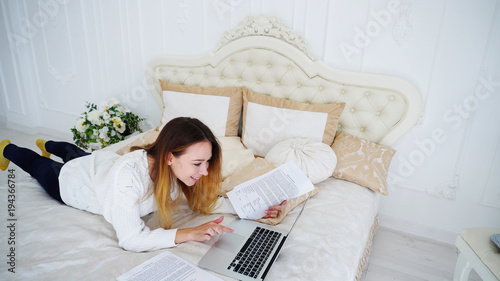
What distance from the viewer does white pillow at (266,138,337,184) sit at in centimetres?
175

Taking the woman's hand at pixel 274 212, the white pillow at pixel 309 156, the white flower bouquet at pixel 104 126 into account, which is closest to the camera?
the woman's hand at pixel 274 212

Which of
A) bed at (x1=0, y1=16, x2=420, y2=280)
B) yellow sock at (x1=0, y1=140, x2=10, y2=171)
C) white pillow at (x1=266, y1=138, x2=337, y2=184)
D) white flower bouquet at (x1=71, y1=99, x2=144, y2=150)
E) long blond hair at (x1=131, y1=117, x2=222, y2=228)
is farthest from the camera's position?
white flower bouquet at (x1=71, y1=99, x2=144, y2=150)

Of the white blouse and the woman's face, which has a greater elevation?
the woman's face

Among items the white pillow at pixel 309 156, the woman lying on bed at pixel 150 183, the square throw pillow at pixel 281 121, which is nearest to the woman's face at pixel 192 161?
the woman lying on bed at pixel 150 183

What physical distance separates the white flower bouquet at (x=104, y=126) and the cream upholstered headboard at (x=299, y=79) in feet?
2.28

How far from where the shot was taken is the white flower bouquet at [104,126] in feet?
8.23

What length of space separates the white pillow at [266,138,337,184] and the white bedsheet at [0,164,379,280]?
0.20 m

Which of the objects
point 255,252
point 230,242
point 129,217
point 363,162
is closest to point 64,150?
point 129,217

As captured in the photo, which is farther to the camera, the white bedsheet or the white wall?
the white wall

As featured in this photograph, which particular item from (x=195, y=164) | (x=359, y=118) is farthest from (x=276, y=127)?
(x=195, y=164)

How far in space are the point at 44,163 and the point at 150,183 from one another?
750 millimetres

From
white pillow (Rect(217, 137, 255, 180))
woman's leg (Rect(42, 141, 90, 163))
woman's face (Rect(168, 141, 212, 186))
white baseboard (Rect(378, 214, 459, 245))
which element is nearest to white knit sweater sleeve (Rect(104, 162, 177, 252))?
woman's face (Rect(168, 141, 212, 186))

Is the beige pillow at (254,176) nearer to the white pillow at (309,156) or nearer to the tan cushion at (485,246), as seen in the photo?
the white pillow at (309,156)

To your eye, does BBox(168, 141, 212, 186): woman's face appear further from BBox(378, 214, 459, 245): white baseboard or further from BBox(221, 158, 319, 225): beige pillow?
BBox(378, 214, 459, 245): white baseboard
